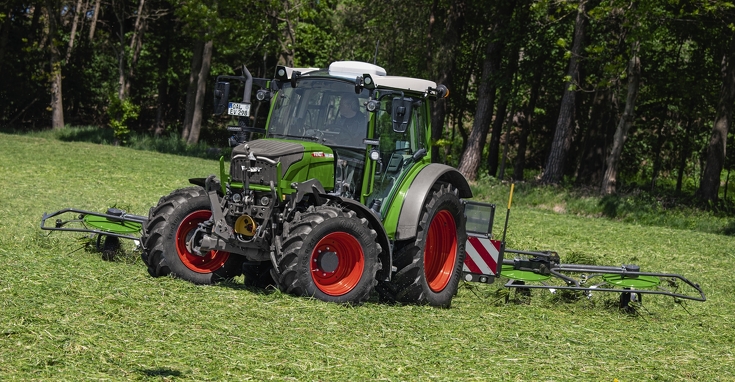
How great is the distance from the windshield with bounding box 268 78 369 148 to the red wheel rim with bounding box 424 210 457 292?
1.39m

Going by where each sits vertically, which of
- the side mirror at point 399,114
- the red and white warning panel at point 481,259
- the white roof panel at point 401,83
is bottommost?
the red and white warning panel at point 481,259

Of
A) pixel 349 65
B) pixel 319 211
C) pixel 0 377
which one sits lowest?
pixel 0 377

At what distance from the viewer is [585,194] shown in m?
24.4

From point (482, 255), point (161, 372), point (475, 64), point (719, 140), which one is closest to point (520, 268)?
point (482, 255)

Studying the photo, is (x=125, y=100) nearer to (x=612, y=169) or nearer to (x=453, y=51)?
(x=453, y=51)

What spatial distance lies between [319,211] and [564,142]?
64.2 ft

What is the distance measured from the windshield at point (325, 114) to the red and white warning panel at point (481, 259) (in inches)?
83.1

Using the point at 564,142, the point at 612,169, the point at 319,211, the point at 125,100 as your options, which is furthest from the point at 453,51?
the point at 319,211

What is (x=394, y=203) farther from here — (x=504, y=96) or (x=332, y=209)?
(x=504, y=96)

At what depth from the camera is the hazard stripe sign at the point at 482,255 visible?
409 inches

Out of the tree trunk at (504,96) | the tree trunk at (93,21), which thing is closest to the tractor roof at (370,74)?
the tree trunk at (504,96)

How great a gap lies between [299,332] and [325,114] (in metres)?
2.79

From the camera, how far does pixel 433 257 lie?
10023mm

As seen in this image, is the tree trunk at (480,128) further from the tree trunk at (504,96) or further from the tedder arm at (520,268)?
the tedder arm at (520,268)
